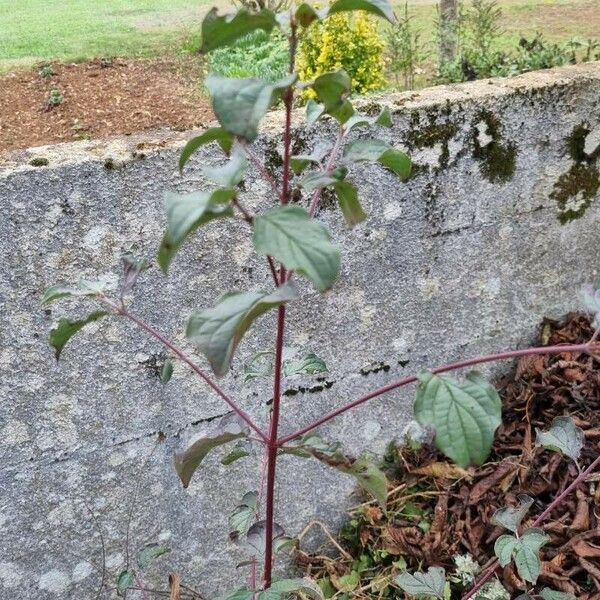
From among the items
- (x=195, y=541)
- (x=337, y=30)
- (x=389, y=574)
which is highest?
(x=337, y=30)

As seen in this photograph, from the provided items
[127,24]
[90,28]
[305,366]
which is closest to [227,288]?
[305,366]

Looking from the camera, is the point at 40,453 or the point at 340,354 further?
the point at 340,354

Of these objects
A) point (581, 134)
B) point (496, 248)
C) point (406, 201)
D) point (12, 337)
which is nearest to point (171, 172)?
point (12, 337)

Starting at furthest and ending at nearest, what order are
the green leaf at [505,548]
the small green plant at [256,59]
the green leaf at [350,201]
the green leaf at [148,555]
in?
the small green plant at [256,59] < the green leaf at [148,555] < the green leaf at [505,548] < the green leaf at [350,201]

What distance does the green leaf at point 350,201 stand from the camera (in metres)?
0.92

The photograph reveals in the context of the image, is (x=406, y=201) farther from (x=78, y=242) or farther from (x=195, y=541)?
(x=195, y=541)

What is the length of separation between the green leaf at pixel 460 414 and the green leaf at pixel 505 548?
0.53 meters

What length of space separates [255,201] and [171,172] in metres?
0.20

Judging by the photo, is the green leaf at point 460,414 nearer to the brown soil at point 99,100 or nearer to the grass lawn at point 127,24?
the brown soil at point 99,100

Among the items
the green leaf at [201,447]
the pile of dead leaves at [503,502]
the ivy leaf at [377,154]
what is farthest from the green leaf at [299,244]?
the pile of dead leaves at [503,502]

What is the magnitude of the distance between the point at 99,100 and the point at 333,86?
4837mm

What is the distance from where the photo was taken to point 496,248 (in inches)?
72.7

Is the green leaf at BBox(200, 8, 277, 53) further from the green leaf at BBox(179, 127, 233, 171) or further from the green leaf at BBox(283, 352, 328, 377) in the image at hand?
the green leaf at BBox(283, 352, 328, 377)

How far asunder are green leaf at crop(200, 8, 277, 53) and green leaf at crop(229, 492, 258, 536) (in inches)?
32.6
